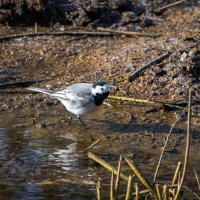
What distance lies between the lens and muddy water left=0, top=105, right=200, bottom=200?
24.0 feet

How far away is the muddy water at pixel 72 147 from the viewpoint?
7.32m

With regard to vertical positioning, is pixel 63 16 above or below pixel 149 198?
above

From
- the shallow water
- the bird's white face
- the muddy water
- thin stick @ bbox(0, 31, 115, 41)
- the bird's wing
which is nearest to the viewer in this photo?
the shallow water

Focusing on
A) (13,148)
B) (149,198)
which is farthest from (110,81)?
(149,198)

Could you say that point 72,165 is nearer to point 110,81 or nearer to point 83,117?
point 83,117

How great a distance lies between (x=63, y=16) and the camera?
13.1 meters

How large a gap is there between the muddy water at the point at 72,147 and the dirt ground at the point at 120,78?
0.01m

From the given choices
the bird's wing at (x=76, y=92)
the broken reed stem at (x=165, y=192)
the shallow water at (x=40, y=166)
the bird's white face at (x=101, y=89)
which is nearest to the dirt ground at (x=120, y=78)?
the shallow water at (x=40, y=166)

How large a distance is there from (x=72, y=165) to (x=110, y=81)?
3066 mm

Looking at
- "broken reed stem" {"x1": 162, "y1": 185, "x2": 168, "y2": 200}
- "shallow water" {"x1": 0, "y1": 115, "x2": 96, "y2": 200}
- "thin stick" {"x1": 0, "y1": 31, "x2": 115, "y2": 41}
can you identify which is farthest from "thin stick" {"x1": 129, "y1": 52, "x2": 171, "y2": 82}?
"broken reed stem" {"x1": 162, "y1": 185, "x2": 168, "y2": 200}

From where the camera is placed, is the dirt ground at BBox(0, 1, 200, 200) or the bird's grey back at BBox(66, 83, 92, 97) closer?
the dirt ground at BBox(0, 1, 200, 200)

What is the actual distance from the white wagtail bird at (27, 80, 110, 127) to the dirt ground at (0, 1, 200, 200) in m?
0.32

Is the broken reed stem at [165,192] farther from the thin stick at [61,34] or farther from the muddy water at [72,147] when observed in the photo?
the thin stick at [61,34]

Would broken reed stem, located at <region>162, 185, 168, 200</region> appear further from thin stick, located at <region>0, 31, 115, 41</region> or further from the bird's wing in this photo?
thin stick, located at <region>0, 31, 115, 41</region>
